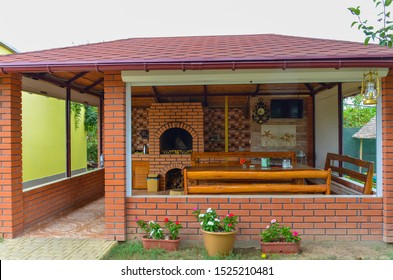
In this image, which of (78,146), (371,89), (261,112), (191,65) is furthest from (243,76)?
(78,146)

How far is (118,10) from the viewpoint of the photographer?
24.1 m

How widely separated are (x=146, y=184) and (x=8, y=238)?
15.0 feet

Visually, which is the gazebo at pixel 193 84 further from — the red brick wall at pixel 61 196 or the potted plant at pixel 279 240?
the potted plant at pixel 279 240

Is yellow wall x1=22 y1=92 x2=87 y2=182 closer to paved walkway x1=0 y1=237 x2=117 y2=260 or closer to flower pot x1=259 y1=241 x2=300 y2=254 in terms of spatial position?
paved walkway x1=0 y1=237 x2=117 y2=260

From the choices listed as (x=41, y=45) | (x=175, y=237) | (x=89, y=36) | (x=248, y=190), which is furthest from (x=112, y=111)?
(x=41, y=45)

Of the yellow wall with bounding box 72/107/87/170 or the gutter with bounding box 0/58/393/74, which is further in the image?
the yellow wall with bounding box 72/107/87/170

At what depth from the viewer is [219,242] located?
159 inches

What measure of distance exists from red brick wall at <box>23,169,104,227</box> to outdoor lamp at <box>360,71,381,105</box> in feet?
16.5

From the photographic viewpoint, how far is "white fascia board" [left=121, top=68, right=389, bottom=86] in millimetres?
4477

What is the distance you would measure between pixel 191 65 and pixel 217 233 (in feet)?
6.87

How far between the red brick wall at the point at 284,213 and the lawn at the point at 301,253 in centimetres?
12

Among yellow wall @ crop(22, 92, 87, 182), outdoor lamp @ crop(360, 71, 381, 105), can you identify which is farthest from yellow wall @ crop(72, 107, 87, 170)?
outdoor lamp @ crop(360, 71, 381, 105)

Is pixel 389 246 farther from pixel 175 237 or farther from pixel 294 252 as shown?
pixel 175 237

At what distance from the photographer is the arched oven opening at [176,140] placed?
956cm
